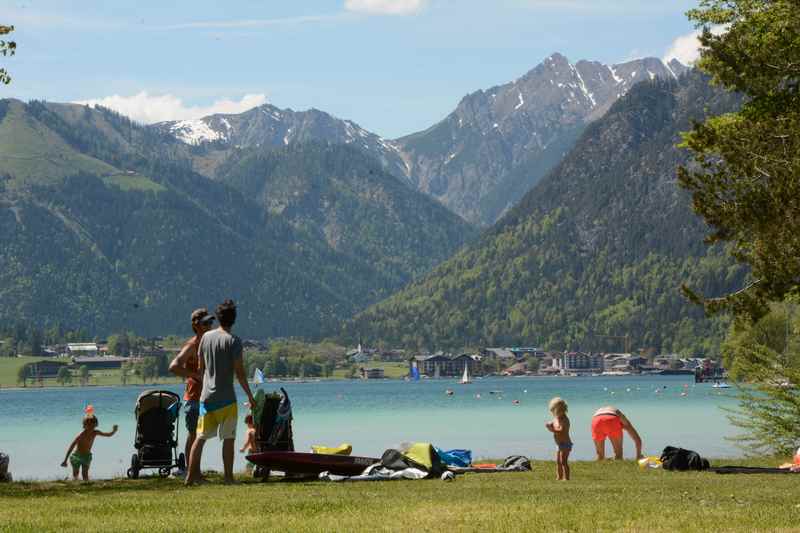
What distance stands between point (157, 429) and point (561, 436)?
327 inches

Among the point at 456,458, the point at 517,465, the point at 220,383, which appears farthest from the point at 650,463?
the point at 220,383

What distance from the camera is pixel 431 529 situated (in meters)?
14.2

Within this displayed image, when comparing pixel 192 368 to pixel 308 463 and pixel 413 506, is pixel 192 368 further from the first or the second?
pixel 413 506

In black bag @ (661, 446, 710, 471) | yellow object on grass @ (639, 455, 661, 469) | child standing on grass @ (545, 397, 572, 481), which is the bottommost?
yellow object on grass @ (639, 455, 661, 469)

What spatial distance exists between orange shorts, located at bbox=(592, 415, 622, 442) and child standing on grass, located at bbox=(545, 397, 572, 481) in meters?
9.06

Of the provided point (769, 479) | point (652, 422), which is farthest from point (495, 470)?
point (652, 422)

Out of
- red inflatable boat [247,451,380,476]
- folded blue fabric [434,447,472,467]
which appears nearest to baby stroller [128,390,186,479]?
red inflatable boat [247,451,380,476]

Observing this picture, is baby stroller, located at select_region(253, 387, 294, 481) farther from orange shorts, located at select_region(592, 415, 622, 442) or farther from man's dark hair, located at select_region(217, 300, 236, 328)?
orange shorts, located at select_region(592, 415, 622, 442)

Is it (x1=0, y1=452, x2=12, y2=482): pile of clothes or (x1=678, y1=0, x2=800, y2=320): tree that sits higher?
(x1=678, y1=0, x2=800, y2=320): tree

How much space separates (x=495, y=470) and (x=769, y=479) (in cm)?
570

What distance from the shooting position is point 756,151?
29.9m

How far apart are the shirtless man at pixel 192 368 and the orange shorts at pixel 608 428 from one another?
1278 centimetres

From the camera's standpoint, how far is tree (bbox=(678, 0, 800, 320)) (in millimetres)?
29312

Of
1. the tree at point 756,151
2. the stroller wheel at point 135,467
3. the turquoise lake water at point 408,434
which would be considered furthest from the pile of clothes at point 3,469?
the tree at point 756,151
